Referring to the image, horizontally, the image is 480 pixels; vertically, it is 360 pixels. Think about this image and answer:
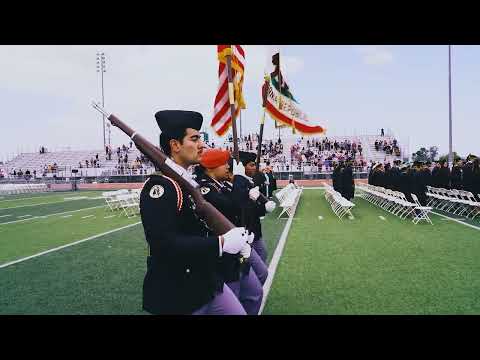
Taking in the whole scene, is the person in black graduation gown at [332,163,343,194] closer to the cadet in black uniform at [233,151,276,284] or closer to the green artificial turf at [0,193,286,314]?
the green artificial turf at [0,193,286,314]

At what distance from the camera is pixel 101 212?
1664 cm

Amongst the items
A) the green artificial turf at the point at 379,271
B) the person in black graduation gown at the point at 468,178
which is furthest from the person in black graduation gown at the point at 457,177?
the green artificial turf at the point at 379,271

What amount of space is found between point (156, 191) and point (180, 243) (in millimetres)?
307

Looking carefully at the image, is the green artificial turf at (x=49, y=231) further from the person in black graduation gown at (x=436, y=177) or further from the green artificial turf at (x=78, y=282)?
the person in black graduation gown at (x=436, y=177)

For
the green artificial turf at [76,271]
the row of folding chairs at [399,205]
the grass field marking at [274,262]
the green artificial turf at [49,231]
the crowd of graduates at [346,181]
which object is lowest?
the green artificial turf at [49,231]

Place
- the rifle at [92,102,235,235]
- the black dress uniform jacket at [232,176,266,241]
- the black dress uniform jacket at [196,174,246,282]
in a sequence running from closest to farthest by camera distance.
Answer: the rifle at [92,102,235,235]
the black dress uniform jacket at [196,174,246,282]
the black dress uniform jacket at [232,176,266,241]

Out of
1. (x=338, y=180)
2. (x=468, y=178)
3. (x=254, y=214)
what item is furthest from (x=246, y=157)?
(x=338, y=180)

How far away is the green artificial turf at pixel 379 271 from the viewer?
4.90 meters

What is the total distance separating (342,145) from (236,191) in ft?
128

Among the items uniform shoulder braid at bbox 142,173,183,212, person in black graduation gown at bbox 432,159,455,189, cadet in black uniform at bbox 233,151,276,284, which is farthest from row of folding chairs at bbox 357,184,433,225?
uniform shoulder braid at bbox 142,173,183,212

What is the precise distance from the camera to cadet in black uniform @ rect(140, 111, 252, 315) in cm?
224

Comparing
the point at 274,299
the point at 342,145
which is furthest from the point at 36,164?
the point at 274,299

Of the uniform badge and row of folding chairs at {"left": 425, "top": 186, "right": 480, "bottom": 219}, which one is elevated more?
the uniform badge
